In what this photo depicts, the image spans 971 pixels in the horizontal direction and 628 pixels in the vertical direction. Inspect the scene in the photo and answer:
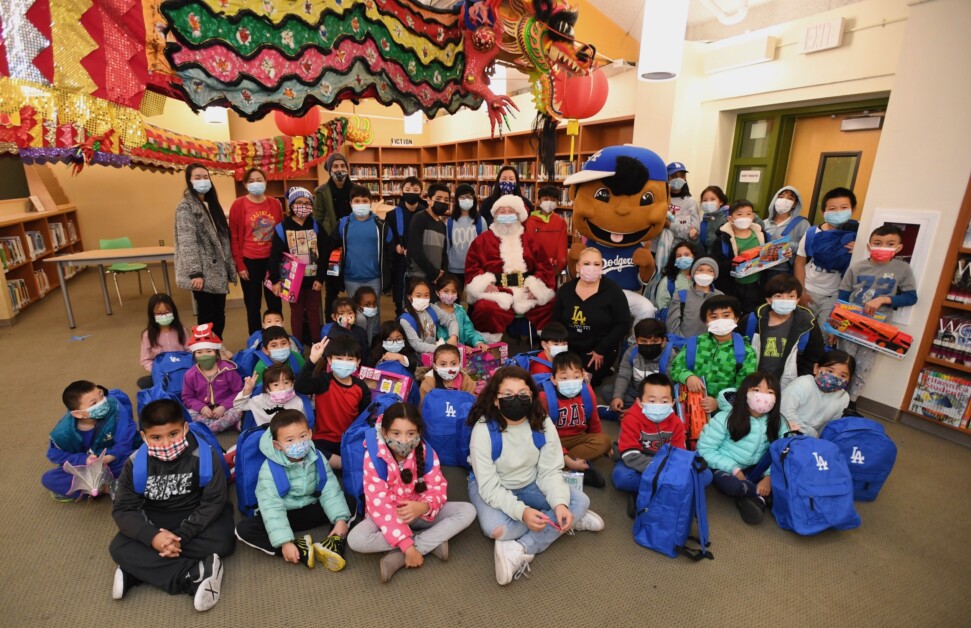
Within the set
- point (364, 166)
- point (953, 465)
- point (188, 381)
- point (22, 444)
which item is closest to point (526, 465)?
point (188, 381)

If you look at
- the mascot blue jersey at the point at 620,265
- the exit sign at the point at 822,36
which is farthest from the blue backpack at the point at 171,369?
the exit sign at the point at 822,36

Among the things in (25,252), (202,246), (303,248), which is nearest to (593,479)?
(303,248)

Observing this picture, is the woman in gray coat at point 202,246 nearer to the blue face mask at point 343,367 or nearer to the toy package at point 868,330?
the blue face mask at point 343,367

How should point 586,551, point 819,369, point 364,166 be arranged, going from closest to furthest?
point 586,551
point 819,369
point 364,166

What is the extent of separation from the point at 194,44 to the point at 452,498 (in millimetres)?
2453

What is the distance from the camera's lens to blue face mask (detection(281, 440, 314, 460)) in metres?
2.08

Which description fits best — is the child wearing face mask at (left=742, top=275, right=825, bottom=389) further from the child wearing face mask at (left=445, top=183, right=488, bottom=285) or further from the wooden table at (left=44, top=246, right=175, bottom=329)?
the wooden table at (left=44, top=246, right=175, bottom=329)

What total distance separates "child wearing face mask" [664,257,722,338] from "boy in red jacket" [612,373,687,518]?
3.62ft

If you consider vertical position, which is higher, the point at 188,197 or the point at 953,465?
the point at 188,197

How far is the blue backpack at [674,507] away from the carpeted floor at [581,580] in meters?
0.06

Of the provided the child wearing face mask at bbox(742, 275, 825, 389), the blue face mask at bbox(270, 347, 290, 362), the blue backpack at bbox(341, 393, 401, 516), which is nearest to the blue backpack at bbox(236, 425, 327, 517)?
the blue backpack at bbox(341, 393, 401, 516)

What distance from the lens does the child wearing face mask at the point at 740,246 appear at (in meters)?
3.83

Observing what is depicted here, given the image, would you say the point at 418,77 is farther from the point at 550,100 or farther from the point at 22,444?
the point at 22,444

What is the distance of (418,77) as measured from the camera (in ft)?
10.3
